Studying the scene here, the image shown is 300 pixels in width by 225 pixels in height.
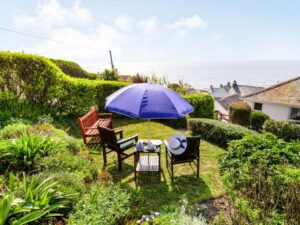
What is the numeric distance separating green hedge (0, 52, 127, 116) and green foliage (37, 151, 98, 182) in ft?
19.3

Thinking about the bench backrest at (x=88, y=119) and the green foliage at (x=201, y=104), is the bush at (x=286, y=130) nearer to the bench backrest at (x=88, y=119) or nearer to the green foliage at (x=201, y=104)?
the green foliage at (x=201, y=104)

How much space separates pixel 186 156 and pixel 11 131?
5.05 m

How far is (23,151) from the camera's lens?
5.27 metres

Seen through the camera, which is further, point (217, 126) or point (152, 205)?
point (217, 126)

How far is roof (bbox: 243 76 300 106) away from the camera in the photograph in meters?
25.8

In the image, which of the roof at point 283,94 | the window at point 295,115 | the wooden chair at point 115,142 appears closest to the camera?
the wooden chair at point 115,142

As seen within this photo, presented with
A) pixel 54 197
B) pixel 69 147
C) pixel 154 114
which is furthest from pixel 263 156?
pixel 69 147

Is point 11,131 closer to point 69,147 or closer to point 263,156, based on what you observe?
point 69,147

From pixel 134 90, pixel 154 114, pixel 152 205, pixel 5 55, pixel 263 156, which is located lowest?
pixel 152 205

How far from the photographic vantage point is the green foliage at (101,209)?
3.37m

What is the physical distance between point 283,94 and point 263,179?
2689cm

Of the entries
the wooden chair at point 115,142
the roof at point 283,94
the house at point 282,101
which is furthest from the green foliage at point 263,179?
the roof at point 283,94

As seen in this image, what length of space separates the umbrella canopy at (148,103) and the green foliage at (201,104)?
7937 mm

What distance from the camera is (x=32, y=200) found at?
3.59 metres
